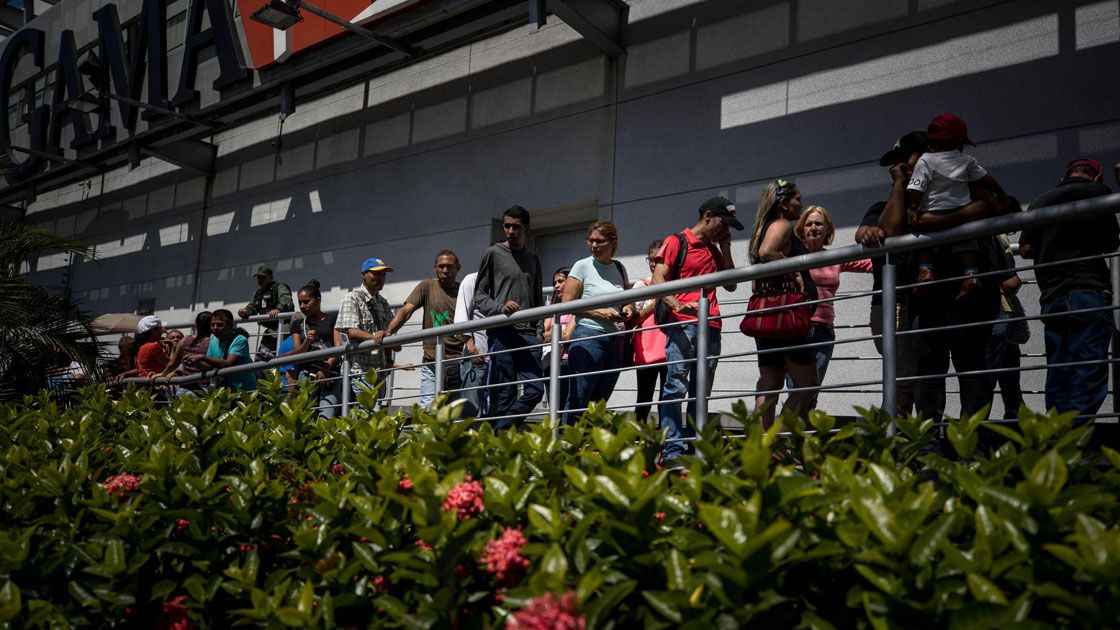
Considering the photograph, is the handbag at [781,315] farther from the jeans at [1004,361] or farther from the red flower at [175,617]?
the red flower at [175,617]

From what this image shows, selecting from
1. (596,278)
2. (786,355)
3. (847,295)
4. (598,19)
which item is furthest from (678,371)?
(598,19)

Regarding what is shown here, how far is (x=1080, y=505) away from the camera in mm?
1464

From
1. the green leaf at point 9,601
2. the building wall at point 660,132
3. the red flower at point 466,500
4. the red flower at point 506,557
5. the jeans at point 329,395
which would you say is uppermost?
the building wall at point 660,132

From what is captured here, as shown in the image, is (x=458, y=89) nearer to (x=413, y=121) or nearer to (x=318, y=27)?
(x=413, y=121)

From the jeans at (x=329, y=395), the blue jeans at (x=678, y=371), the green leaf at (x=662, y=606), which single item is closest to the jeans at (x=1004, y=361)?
the blue jeans at (x=678, y=371)

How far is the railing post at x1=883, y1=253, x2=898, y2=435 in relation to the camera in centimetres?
402

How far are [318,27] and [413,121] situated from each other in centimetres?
179

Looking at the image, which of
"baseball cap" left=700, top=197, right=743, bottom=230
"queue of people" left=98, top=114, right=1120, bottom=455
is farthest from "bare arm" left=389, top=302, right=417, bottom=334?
"baseball cap" left=700, top=197, right=743, bottom=230

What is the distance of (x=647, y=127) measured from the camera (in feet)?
34.4

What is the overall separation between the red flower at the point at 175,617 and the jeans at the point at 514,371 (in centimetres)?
445

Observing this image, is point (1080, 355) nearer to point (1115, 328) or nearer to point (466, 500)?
point (1115, 328)

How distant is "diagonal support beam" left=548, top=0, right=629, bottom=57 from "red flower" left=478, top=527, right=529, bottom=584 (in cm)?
905

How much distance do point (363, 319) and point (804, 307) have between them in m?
4.40

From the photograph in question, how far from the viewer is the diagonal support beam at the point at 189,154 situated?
16594 millimetres
